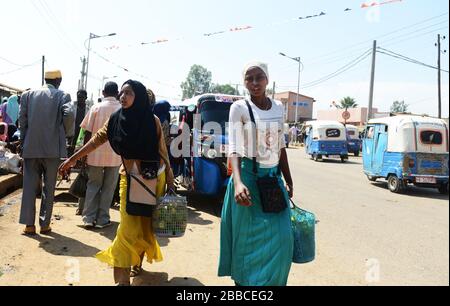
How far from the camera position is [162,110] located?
7.16 m

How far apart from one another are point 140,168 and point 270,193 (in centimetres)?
141

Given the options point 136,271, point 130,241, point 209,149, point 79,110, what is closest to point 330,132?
point 209,149

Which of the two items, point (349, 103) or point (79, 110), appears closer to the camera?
point (79, 110)

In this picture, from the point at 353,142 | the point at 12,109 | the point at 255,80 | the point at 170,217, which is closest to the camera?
the point at 255,80

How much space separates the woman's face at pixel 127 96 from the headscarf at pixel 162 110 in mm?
3293

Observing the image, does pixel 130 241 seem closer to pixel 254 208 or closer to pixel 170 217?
pixel 170 217

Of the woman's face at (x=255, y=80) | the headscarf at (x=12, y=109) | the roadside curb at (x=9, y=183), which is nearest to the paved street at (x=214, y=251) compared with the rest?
the roadside curb at (x=9, y=183)

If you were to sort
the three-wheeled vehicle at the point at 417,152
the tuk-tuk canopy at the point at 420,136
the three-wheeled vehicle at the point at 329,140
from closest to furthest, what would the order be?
the three-wheeled vehicle at the point at 417,152, the tuk-tuk canopy at the point at 420,136, the three-wheeled vehicle at the point at 329,140

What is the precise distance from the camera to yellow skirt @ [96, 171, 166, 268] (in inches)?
146

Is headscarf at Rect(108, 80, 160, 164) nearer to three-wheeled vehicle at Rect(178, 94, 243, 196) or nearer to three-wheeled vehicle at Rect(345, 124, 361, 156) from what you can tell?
three-wheeled vehicle at Rect(178, 94, 243, 196)

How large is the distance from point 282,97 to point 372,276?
62.7 m

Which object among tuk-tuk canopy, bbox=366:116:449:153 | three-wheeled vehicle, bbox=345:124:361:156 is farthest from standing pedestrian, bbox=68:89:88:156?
three-wheeled vehicle, bbox=345:124:361:156

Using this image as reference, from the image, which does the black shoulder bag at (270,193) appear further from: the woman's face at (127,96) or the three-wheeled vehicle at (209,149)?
the three-wheeled vehicle at (209,149)

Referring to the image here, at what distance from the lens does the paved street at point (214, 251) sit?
13.5 feet
